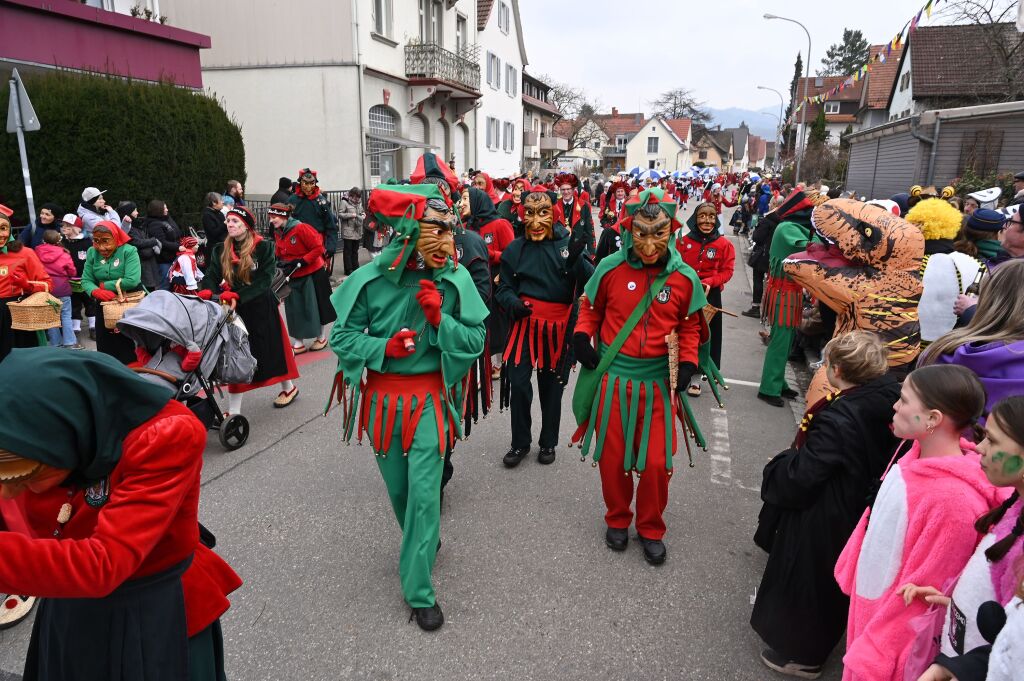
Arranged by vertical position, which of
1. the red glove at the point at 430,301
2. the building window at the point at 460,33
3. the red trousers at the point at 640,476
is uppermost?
the building window at the point at 460,33

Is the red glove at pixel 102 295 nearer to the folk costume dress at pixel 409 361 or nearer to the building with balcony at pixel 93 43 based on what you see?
the folk costume dress at pixel 409 361

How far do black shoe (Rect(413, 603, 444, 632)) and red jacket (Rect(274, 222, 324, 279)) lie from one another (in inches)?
205

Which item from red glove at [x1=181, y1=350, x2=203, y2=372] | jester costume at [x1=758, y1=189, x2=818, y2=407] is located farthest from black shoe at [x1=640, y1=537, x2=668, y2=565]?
red glove at [x1=181, y1=350, x2=203, y2=372]

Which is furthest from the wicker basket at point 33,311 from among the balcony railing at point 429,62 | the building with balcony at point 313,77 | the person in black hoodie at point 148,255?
the balcony railing at point 429,62

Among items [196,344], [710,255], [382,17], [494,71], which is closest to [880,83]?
[494,71]

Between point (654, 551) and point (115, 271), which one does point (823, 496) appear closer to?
point (654, 551)

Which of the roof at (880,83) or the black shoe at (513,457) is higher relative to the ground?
the roof at (880,83)

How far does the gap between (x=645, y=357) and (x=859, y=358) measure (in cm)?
121

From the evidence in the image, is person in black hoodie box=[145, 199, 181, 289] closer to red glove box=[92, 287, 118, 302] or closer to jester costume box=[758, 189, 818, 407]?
red glove box=[92, 287, 118, 302]

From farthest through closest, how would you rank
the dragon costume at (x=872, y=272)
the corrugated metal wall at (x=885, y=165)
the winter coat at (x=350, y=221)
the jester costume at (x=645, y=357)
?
1. the corrugated metal wall at (x=885, y=165)
2. the winter coat at (x=350, y=221)
3. the jester costume at (x=645, y=357)
4. the dragon costume at (x=872, y=272)

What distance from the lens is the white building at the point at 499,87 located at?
2897 centimetres

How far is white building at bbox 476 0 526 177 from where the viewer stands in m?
29.0

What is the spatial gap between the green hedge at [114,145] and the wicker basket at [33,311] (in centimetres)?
664

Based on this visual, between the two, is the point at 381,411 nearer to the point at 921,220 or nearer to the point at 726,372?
the point at 921,220
